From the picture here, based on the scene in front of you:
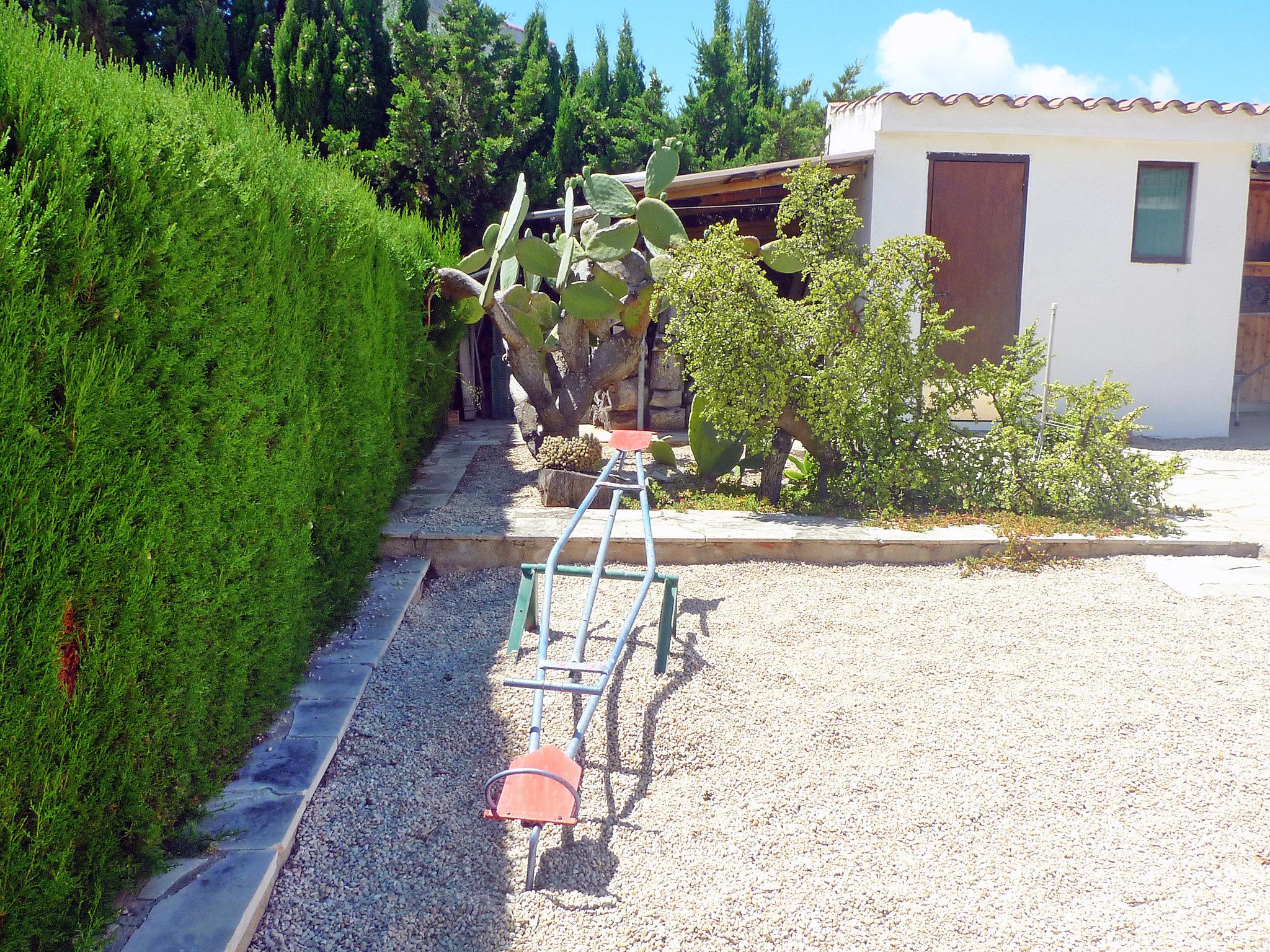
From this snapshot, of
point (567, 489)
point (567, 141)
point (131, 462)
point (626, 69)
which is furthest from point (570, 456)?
point (626, 69)

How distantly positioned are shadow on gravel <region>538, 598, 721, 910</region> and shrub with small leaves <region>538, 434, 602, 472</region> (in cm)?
201

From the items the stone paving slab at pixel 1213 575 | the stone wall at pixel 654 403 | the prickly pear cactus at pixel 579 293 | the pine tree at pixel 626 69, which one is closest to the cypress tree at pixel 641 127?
the pine tree at pixel 626 69

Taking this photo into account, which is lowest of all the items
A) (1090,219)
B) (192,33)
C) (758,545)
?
(758,545)

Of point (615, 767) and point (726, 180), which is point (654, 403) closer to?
point (726, 180)

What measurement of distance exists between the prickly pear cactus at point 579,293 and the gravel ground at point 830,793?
2.87 m

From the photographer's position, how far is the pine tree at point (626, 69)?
15617 millimetres

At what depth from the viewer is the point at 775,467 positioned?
20.0ft

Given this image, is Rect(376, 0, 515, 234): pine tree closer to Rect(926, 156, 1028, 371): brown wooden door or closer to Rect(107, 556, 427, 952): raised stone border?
Rect(926, 156, 1028, 371): brown wooden door

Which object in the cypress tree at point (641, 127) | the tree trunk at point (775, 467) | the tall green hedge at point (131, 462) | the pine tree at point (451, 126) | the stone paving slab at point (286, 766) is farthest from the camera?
the cypress tree at point (641, 127)

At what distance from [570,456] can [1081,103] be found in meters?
5.93

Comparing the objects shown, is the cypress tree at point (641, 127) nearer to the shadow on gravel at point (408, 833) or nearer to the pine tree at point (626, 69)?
the pine tree at point (626, 69)

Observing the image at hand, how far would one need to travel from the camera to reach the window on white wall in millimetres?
8664

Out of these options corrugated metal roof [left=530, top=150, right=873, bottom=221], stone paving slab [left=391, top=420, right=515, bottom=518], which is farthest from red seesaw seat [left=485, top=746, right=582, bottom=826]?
corrugated metal roof [left=530, top=150, right=873, bottom=221]

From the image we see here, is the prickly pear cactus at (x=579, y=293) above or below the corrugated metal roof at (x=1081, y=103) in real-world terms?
below
